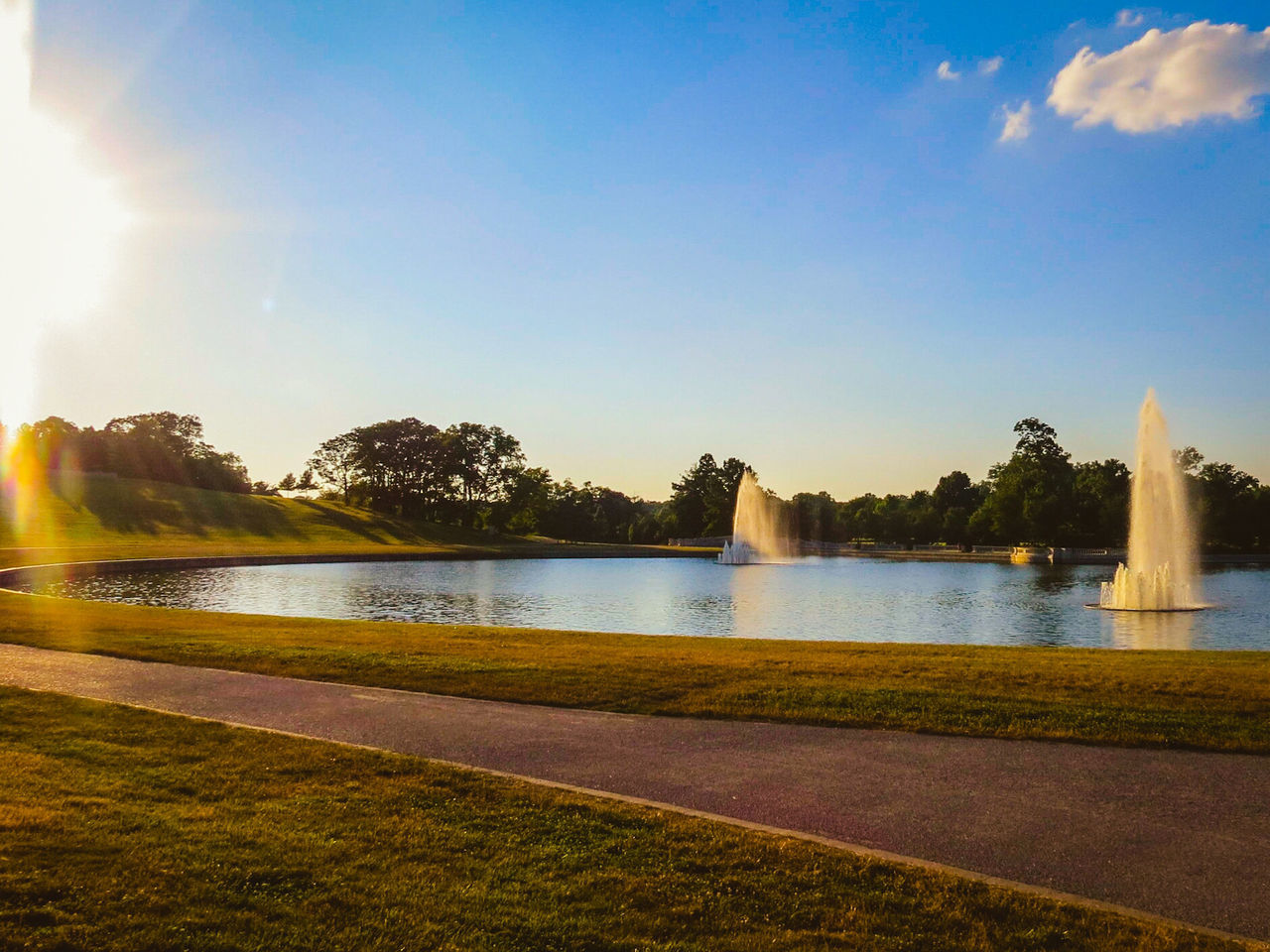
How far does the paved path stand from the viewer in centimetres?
659

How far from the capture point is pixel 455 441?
4921 inches

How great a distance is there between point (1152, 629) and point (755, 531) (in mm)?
78696

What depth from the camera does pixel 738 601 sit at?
1550 inches

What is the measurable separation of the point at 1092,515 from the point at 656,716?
99.7m

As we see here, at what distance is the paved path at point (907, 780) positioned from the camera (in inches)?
260

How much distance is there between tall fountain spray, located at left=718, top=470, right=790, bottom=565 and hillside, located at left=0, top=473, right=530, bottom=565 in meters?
22.9

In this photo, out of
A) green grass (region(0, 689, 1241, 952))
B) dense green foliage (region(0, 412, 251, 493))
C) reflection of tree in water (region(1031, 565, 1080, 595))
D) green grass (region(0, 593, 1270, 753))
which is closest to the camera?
green grass (region(0, 689, 1241, 952))

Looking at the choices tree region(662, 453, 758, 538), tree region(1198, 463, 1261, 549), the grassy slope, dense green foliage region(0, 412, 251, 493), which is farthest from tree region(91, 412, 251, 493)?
tree region(1198, 463, 1261, 549)

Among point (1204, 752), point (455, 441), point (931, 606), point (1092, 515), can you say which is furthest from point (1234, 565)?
point (455, 441)

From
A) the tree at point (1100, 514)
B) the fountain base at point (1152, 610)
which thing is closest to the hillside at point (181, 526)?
the fountain base at point (1152, 610)

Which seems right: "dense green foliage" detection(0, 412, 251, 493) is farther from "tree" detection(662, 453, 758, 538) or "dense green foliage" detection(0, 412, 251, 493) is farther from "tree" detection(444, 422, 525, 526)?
"tree" detection(662, 453, 758, 538)

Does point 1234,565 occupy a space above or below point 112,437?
below

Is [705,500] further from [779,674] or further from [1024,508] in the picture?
[779,674]

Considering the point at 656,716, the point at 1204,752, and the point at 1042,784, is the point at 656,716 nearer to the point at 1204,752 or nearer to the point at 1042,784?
the point at 1042,784
